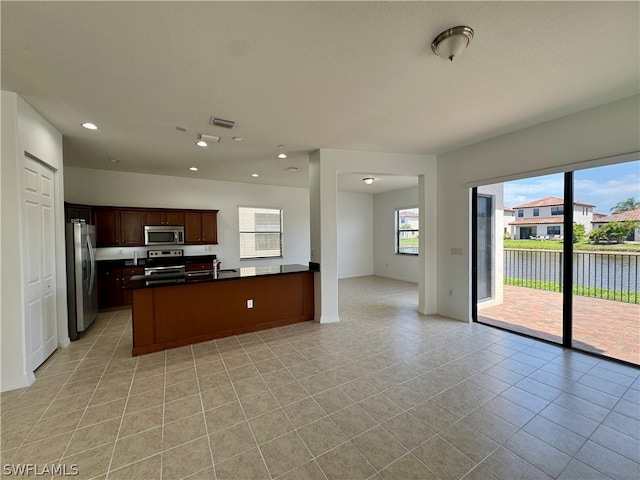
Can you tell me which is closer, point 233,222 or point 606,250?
point 606,250

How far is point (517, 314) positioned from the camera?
4.29 metres

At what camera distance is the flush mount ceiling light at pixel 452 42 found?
1656mm

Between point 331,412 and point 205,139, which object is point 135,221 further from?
point 331,412

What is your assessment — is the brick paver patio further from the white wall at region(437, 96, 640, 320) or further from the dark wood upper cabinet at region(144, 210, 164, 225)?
the dark wood upper cabinet at region(144, 210, 164, 225)

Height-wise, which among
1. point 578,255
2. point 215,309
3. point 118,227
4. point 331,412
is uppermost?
point 118,227

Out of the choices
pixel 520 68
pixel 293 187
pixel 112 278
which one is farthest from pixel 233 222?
pixel 520 68

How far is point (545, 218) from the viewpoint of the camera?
353 cm

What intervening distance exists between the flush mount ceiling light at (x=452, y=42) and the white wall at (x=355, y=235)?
626cm

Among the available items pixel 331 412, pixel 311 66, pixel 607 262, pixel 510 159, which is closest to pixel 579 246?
pixel 607 262

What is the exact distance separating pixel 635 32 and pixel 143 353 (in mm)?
5301

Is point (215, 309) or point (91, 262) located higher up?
point (91, 262)

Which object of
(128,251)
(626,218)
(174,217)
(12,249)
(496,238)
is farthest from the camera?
(174,217)

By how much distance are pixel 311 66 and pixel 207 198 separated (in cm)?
503

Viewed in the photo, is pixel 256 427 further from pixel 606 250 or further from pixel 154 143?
pixel 606 250
